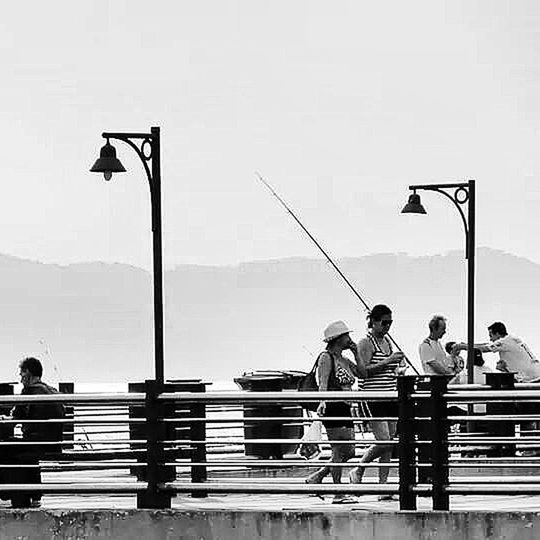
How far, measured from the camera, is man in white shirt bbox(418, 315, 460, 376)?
22531 mm

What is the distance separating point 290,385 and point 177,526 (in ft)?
32.7

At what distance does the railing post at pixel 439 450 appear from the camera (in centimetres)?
1561

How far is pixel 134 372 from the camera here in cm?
13488

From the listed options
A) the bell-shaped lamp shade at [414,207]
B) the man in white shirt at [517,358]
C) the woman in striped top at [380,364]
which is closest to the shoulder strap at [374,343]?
the woman in striped top at [380,364]

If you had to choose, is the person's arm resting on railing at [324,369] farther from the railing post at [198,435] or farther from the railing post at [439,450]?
the railing post at [439,450]

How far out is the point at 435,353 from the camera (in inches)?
899

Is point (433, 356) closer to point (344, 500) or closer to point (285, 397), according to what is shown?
point (344, 500)

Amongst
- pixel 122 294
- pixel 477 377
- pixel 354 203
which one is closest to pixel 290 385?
pixel 477 377

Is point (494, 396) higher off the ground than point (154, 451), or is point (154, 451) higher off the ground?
point (494, 396)

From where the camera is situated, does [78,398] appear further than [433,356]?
No

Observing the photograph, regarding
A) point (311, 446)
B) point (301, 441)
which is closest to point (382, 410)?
point (301, 441)

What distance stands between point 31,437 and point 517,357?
25.7ft

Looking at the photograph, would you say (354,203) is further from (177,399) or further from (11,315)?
(177,399)

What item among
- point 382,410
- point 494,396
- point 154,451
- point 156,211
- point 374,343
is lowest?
point 154,451
